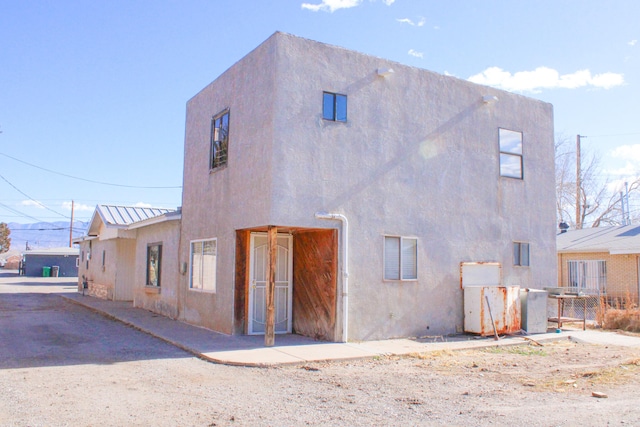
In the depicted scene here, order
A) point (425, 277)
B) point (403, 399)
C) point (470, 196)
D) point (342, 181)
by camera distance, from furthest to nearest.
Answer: point (470, 196)
point (425, 277)
point (342, 181)
point (403, 399)

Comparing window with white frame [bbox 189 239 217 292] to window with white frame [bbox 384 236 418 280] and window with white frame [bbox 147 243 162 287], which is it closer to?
window with white frame [bbox 147 243 162 287]

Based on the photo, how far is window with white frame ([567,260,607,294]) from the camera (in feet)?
82.5

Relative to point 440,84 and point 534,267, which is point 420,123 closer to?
point 440,84

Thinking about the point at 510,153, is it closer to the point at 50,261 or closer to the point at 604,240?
the point at 604,240

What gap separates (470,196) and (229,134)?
604 centimetres

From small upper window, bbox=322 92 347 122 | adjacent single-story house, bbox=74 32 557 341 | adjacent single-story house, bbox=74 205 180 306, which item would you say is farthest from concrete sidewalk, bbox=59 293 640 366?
small upper window, bbox=322 92 347 122

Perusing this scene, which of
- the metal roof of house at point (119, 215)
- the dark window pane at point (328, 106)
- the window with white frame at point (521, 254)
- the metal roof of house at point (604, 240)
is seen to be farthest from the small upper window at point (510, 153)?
the metal roof of house at point (119, 215)

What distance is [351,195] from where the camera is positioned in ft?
39.7

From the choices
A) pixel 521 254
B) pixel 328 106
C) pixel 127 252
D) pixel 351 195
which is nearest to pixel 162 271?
pixel 127 252

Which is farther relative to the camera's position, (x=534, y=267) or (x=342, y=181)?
(x=534, y=267)

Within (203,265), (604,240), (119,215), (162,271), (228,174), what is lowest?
(162,271)

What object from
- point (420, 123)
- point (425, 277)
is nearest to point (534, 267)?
point (425, 277)

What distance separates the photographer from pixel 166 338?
39.9 ft

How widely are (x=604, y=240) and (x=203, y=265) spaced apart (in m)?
19.0
